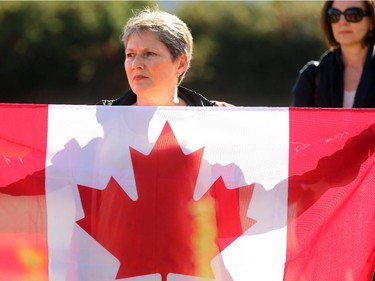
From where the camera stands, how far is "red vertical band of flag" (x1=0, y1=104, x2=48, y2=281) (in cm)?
342

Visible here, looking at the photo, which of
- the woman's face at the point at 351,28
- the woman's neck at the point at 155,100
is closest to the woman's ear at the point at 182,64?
the woman's neck at the point at 155,100

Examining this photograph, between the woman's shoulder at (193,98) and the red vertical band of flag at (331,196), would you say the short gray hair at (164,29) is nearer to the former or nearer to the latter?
the woman's shoulder at (193,98)

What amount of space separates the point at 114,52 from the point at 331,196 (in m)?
16.9

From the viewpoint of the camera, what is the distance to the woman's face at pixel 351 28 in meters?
4.82

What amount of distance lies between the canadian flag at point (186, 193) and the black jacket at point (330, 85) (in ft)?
3.93

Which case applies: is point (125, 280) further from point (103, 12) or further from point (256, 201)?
point (103, 12)

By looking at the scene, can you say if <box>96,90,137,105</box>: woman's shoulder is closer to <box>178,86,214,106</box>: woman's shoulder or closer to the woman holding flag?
the woman holding flag

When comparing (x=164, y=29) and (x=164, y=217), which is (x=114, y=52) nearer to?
(x=164, y=29)

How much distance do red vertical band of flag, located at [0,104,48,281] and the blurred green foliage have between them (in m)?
14.3

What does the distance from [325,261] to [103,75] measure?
53.7 ft

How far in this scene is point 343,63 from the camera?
16.0 ft

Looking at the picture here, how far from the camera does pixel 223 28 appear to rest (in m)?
21.7

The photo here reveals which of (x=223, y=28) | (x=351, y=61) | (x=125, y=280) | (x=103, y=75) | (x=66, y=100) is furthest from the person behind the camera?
(x=223, y=28)

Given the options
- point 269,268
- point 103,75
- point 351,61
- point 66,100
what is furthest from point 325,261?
point 103,75
